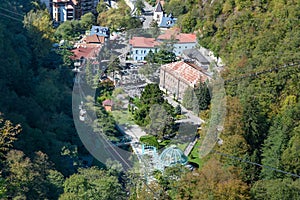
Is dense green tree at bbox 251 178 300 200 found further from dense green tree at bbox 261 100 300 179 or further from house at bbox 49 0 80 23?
house at bbox 49 0 80 23

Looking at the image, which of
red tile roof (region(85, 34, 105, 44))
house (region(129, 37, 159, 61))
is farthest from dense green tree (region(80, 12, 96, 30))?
house (region(129, 37, 159, 61))

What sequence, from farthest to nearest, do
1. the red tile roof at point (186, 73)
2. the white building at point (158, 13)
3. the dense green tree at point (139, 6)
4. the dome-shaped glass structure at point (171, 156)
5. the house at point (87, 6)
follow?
the house at point (87, 6) → the dense green tree at point (139, 6) → the white building at point (158, 13) → the red tile roof at point (186, 73) → the dome-shaped glass structure at point (171, 156)

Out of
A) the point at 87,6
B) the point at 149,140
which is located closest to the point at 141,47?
the point at 149,140

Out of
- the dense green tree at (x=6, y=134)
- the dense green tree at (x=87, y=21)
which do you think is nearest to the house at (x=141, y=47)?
the dense green tree at (x=87, y=21)

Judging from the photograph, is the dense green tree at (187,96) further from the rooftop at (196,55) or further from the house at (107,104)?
the rooftop at (196,55)

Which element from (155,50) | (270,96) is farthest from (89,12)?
(270,96)

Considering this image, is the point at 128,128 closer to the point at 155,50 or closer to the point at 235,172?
the point at 235,172
